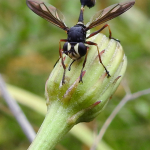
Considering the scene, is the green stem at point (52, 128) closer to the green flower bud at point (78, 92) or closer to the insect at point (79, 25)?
the green flower bud at point (78, 92)

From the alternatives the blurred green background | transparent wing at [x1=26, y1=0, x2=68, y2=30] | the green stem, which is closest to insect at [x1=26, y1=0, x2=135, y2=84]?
transparent wing at [x1=26, y1=0, x2=68, y2=30]

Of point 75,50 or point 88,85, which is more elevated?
point 75,50

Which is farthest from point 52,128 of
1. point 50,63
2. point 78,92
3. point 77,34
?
point 50,63

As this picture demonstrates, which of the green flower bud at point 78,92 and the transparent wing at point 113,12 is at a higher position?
the transparent wing at point 113,12

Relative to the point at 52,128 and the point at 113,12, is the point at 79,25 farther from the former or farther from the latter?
the point at 52,128

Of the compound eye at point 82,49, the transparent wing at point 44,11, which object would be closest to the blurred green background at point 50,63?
the transparent wing at point 44,11

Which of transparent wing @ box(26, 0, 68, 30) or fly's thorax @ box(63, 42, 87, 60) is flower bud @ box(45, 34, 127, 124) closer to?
fly's thorax @ box(63, 42, 87, 60)
